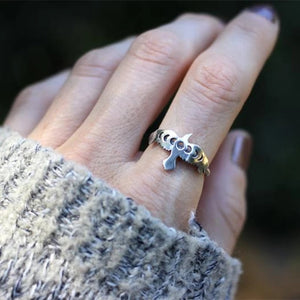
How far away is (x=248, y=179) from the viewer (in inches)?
84.2

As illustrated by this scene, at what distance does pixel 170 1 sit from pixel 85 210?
1.32 meters

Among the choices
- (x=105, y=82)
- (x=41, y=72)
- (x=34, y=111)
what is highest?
(x=105, y=82)

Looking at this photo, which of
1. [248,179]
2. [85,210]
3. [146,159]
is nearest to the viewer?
[85,210]

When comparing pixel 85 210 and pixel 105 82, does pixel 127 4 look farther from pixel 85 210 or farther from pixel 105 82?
pixel 85 210

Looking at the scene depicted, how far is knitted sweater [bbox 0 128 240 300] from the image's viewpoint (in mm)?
748

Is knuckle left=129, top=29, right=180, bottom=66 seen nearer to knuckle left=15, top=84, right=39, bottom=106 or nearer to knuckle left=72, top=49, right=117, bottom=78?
knuckle left=72, top=49, right=117, bottom=78

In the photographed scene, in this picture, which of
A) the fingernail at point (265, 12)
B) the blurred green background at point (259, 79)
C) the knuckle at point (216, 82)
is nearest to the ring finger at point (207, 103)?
the knuckle at point (216, 82)

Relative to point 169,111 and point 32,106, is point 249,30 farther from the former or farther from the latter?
point 32,106

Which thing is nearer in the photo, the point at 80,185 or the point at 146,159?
the point at 80,185

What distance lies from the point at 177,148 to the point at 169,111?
0.10 m

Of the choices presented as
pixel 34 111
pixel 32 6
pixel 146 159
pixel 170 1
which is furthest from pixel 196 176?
pixel 32 6

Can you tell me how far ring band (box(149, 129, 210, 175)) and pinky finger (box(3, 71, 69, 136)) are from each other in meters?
0.40

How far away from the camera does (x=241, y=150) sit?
3.97ft

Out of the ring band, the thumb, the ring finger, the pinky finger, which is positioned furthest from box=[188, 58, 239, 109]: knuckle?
the pinky finger
